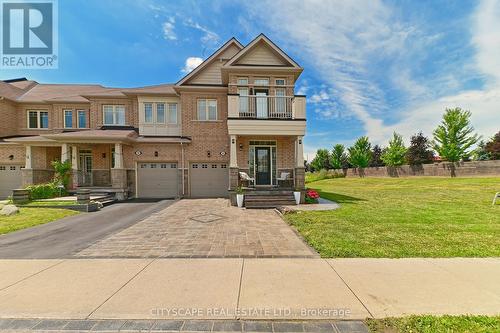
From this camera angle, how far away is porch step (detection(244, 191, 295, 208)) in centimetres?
1127

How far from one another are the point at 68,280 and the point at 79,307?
1058mm

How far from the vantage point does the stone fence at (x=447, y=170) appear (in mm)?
23298

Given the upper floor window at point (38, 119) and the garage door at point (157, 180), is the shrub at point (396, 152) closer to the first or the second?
the garage door at point (157, 180)

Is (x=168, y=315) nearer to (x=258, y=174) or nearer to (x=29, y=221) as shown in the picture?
(x=29, y=221)

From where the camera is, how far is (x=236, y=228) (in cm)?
717

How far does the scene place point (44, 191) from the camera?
1262 cm

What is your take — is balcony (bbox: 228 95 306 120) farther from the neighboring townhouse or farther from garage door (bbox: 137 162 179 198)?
garage door (bbox: 137 162 179 198)

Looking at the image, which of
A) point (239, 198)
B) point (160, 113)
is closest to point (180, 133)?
point (160, 113)

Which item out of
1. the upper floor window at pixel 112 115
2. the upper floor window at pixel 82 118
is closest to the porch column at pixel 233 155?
the upper floor window at pixel 112 115

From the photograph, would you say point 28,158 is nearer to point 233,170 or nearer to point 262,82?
point 233,170

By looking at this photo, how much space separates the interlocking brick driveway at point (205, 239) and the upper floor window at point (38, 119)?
1672cm

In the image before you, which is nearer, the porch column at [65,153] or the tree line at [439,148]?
the porch column at [65,153]

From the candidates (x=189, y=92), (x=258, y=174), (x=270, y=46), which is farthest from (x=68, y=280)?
(x=270, y=46)

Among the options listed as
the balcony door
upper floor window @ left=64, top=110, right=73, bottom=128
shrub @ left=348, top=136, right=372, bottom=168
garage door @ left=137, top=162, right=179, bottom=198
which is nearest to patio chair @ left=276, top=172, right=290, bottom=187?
the balcony door
